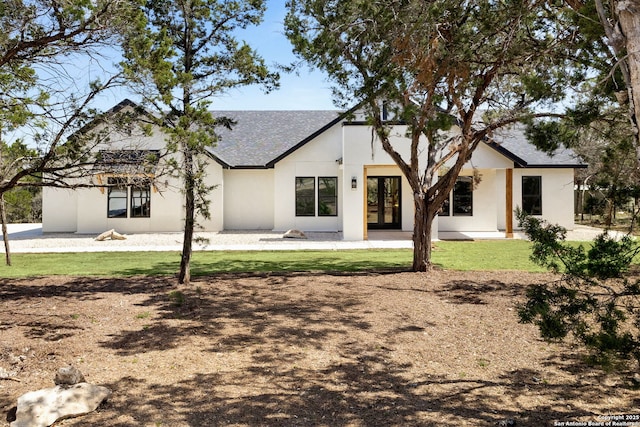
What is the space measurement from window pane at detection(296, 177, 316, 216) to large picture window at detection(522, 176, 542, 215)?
31.3 feet

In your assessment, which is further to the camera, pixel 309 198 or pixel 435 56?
pixel 309 198

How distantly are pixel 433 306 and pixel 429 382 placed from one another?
3082 mm

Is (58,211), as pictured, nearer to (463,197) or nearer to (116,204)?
(116,204)

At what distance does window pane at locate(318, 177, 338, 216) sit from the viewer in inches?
843

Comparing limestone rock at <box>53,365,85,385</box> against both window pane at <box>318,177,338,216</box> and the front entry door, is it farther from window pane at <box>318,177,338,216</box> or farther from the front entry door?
the front entry door

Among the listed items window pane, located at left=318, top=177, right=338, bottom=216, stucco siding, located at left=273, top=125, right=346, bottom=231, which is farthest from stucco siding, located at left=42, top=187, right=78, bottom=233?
window pane, located at left=318, top=177, right=338, bottom=216

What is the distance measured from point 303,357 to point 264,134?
20.1m

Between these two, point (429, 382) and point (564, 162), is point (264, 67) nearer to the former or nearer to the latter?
point (429, 382)

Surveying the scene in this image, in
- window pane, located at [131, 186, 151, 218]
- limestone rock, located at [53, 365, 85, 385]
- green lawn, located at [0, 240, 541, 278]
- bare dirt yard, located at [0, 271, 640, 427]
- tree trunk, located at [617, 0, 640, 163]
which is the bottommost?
bare dirt yard, located at [0, 271, 640, 427]

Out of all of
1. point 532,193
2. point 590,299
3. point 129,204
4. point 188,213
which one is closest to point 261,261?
point 188,213

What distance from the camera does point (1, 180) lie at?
6832 millimetres

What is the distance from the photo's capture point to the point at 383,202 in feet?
70.8

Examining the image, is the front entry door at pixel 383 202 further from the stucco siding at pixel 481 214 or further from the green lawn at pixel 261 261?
the green lawn at pixel 261 261

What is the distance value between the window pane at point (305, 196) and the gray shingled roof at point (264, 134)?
1.65 m
